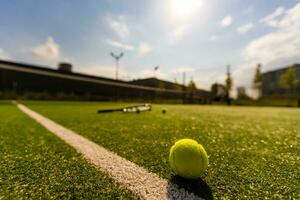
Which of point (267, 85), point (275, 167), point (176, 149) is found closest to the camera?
point (176, 149)

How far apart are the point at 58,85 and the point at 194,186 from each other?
49.1 meters

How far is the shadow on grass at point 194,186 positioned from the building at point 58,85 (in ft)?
126

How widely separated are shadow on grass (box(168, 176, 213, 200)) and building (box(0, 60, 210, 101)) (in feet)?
126

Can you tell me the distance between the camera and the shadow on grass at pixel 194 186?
1.65m

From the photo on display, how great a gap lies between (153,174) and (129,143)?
4.98ft

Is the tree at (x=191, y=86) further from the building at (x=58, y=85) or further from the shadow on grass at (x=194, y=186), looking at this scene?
the shadow on grass at (x=194, y=186)

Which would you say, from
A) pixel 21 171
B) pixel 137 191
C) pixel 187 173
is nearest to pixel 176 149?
pixel 187 173

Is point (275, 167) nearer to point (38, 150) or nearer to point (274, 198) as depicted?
point (274, 198)

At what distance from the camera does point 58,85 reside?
46031 millimetres

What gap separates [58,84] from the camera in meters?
46.1

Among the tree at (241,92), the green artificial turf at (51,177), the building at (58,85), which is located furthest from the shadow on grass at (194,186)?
the tree at (241,92)

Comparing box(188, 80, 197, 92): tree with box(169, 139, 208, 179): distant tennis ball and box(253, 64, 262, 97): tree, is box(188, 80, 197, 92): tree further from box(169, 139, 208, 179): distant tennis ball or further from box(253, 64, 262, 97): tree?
box(169, 139, 208, 179): distant tennis ball

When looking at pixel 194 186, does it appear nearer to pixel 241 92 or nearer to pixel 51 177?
pixel 51 177

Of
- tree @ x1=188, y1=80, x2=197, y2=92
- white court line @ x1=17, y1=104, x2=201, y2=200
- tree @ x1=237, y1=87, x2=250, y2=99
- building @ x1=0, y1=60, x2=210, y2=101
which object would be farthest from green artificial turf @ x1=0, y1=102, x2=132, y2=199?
tree @ x1=237, y1=87, x2=250, y2=99
